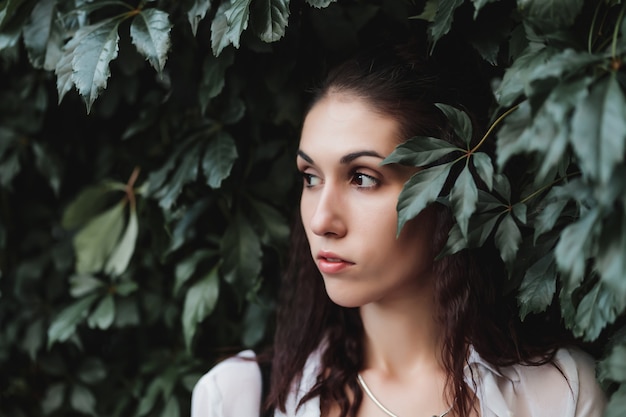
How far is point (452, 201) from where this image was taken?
931 millimetres

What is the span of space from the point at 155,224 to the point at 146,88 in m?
0.35

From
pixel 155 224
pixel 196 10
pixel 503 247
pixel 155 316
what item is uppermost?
pixel 196 10

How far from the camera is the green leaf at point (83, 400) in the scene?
1.54m

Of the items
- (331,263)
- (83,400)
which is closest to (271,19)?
(331,263)

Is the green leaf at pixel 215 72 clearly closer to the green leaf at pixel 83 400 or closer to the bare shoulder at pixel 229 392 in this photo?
the bare shoulder at pixel 229 392

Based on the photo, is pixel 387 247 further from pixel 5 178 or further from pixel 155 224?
pixel 5 178

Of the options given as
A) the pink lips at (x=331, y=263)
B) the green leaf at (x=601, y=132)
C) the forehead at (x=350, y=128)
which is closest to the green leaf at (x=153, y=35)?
the forehead at (x=350, y=128)

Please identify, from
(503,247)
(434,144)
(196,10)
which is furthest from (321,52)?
(503,247)

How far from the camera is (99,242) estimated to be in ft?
4.88

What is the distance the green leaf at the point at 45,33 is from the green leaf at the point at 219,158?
315 millimetres

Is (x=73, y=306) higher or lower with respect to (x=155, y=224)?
lower

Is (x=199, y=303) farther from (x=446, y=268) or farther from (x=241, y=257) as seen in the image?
(x=446, y=268)

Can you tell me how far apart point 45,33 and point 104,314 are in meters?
0.60

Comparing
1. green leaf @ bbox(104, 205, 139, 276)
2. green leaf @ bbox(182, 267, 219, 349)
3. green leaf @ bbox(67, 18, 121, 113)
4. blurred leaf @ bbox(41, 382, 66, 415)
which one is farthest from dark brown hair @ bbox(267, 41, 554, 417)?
blurred leaf @ bbox(41, 382, 66, 415)
